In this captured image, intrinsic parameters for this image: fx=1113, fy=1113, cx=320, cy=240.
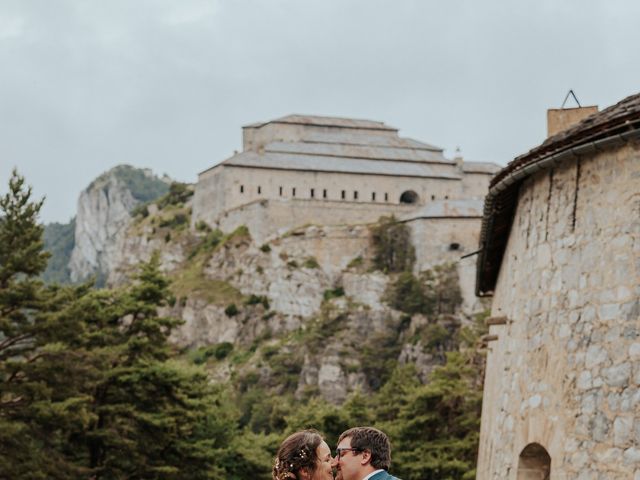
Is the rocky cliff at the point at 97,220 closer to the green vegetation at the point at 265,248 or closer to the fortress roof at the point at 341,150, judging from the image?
the fortress roof at the point at 341,150

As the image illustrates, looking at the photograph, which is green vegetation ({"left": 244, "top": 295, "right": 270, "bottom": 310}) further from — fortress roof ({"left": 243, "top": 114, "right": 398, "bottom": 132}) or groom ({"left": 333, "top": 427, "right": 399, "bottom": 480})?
groom ({"left": 333, "top": 427, "right": 399, "bottom": 480})

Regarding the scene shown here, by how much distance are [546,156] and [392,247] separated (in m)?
77.1

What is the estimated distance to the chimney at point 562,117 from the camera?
41.6ft

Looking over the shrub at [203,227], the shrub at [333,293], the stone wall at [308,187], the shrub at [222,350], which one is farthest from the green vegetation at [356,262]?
the shrub at [203,227]

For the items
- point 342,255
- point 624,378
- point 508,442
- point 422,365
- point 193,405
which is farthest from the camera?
point 342,255

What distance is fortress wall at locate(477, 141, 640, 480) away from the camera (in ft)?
28.6

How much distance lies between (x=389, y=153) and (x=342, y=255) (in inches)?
612

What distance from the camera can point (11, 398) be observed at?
25.5m

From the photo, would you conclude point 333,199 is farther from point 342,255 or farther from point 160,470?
point 160,470

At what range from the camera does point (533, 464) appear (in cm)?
1046

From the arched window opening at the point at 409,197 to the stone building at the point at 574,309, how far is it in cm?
8277

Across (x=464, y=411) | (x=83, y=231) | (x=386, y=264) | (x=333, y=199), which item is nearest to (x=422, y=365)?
(x=386, y=264)

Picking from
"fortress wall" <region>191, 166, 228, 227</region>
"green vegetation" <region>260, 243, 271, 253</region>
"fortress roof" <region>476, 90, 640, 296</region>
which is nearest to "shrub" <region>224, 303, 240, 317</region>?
"green vegetation" <region>260, 243, 271, 253</region>

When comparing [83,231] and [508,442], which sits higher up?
[83,231]
